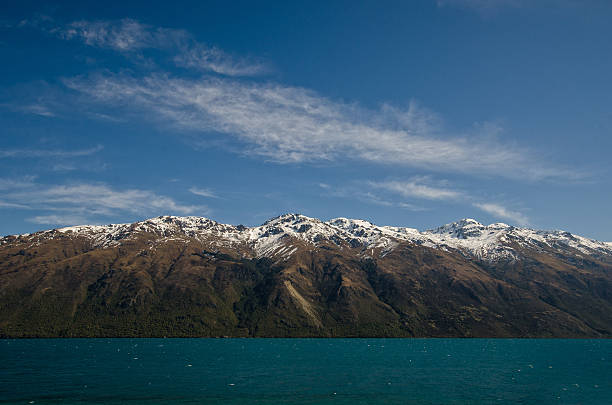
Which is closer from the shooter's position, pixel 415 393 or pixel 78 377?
pixel 415 393

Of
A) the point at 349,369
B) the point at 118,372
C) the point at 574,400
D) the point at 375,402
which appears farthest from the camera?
the point at 349,369

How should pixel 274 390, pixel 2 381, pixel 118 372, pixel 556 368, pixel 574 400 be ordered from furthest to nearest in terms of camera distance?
pixel 556 368, pixel 118 372, pixel 2 381, pixel 274 390, pixel 574 400

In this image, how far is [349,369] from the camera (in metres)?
150

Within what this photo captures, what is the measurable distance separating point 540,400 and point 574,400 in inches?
309

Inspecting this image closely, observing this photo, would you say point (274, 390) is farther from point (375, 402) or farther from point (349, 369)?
point (349, 369)

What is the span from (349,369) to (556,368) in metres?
81.3

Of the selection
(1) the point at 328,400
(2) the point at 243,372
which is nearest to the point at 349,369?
(2) the point at 243,372

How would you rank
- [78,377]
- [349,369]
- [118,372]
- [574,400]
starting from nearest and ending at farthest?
[574,400] < [78,377] < [118,372] < [349,369]

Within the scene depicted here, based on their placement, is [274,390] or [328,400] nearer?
[328,400]

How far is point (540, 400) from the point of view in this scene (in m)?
95.5

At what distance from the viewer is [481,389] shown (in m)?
109

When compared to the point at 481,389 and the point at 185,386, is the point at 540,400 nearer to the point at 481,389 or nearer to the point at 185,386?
the point at 481,389

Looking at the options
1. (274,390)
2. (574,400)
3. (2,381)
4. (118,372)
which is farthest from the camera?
(118,372)

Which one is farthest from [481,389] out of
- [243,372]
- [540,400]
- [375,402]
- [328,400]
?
[243,372]
